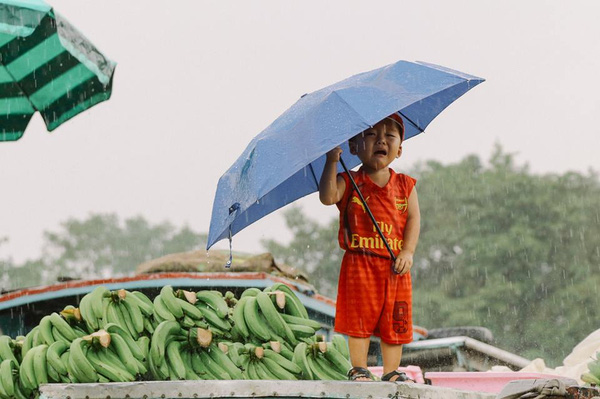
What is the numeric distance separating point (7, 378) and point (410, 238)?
202 centimetres

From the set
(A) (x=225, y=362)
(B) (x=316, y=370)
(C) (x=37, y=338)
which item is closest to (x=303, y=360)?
(B) (x=316, y=370)

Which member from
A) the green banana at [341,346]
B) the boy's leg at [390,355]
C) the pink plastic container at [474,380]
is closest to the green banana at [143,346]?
the green banana at [341,346]

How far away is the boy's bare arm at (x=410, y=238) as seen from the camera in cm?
431

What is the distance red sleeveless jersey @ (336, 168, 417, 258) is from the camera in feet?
14.3

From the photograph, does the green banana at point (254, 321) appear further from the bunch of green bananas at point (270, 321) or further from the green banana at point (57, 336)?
the green banana at point (57, 336)

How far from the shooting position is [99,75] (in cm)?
743

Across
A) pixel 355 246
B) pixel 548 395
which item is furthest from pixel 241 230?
pixel 548 395

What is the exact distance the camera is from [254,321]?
386 cm

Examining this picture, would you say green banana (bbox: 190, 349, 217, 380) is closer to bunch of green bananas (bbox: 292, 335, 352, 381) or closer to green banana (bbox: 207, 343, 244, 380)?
green banana (bbox: 207, 343, 244, 380)

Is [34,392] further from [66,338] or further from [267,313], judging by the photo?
[267,313]

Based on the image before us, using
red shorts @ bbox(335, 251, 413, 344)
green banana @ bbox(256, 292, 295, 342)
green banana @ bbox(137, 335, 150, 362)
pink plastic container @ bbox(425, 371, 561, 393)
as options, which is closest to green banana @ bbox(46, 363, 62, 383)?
green banana @ bbox(137, 335, 150, 362)

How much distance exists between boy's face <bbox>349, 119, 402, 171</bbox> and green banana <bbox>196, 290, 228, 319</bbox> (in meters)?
1.05

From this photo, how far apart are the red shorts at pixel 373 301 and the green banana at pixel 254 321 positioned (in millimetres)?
600

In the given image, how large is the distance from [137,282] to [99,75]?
2.72 meters
